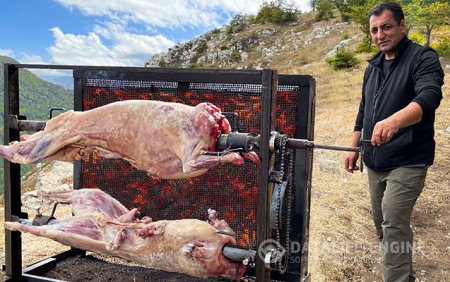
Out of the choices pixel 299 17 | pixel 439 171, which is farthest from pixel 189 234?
pixel 299 17

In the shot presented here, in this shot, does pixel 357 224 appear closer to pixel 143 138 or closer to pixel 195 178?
pixel 195 178

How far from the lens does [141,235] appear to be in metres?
3.00

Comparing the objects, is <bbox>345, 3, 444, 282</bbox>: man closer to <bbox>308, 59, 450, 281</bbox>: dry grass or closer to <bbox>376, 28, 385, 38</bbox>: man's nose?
<bbox>376, 28, 385, 38</bbox>: man's nose

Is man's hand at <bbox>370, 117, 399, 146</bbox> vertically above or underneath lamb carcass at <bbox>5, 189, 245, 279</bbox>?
above

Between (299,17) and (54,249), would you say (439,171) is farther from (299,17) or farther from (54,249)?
(299,17)

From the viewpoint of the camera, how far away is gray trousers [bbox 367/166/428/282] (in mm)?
3092

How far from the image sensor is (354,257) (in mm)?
4961

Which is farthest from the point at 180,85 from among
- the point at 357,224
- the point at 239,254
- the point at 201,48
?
the point at 201,48

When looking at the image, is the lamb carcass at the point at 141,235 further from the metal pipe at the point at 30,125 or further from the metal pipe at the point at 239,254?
the metal pipe at the point at 30,125

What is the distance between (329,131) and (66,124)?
8.95 meters

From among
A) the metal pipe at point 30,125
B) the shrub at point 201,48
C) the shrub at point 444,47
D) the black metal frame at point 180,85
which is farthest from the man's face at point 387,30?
the shrub at point 201,48

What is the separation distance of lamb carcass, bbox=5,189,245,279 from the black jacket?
1301mm

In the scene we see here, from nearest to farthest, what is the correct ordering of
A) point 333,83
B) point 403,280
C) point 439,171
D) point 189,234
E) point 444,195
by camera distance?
point 189,234
point 403,280
point 444,195
point 439,171
point 333,83

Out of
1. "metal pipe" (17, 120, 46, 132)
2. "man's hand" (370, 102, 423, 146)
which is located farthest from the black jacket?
"metal pipe" (17, 120, 46, 132)
